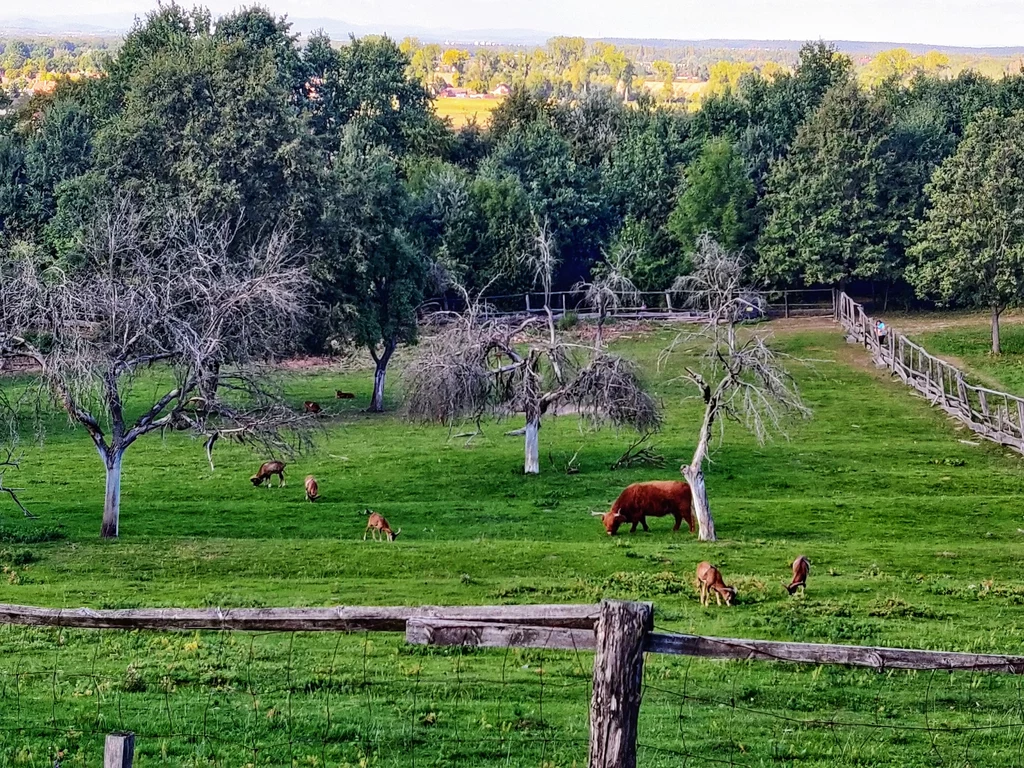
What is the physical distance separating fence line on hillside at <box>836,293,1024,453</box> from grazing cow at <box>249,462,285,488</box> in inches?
825

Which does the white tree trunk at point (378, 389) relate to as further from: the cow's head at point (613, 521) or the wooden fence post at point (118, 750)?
the wooden fence post at point (118, 750)

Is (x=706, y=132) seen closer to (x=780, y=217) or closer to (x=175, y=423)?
(x=780, y=217)

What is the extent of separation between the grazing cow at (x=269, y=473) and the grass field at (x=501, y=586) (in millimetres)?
380

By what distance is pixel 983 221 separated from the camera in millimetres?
55031

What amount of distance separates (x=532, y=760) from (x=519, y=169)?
68.0m

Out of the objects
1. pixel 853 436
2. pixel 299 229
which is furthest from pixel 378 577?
pixel 299 229

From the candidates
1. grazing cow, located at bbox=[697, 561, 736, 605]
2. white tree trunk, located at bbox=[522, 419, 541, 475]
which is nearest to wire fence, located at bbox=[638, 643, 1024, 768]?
grazing cow, located at bbox=[697, 561, 736, 605]

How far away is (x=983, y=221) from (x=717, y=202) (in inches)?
694

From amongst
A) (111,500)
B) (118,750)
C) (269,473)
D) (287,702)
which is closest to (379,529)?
(111,500)

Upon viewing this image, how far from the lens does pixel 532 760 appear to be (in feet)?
30.3

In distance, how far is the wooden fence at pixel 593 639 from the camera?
21.2 ft

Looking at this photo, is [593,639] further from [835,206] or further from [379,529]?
[835,206]

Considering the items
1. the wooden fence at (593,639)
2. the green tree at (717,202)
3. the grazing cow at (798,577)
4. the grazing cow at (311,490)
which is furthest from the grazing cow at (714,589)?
the green tree at (717,202)

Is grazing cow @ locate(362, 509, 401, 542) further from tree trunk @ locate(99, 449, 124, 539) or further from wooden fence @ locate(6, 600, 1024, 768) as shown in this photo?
wooden fence @ locate(6, 600, 1024, 768)
